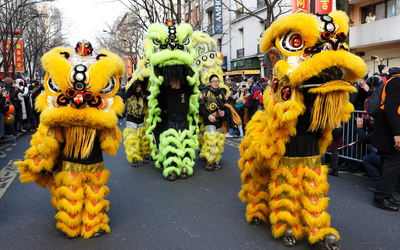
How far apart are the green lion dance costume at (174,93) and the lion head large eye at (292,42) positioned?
265cm

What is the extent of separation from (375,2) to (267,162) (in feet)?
52.5

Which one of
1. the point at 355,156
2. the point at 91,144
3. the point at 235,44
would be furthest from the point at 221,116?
the point at 235,44

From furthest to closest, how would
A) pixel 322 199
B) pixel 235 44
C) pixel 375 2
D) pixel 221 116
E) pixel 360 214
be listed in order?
pixel 235 44
pixel 375 2
pixel 221 116
pixel 360 214
pixel 322 199

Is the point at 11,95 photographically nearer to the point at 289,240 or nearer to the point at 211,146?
the point at 211,146

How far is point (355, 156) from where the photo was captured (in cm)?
636

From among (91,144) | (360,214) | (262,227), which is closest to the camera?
(91,144)

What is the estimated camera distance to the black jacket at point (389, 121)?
415cm

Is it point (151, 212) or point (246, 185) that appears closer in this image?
point (246, 185)

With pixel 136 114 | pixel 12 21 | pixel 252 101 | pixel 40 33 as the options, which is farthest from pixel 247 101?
pixel 40 33

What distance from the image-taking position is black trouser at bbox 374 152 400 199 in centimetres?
429

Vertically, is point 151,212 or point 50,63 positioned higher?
point 50,63

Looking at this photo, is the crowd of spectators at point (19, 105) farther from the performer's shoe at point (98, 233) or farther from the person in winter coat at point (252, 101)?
the performer's shoe at point (98, 233)

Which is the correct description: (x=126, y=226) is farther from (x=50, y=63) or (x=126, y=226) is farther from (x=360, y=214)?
(x=360, y=214)

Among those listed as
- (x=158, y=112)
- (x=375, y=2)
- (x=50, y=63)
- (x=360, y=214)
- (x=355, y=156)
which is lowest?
(x=360, y=214)
